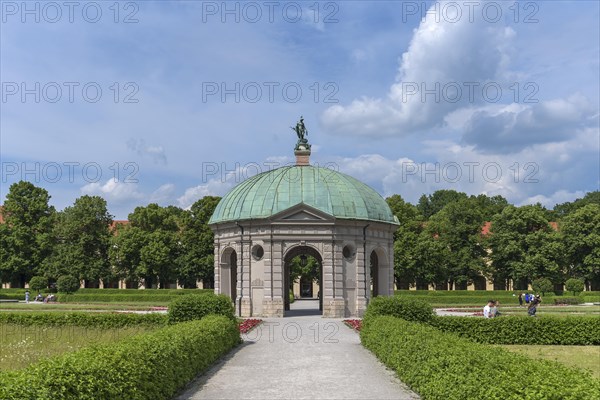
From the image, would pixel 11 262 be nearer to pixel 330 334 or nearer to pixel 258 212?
pixel 258 212

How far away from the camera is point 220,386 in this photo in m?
15.7

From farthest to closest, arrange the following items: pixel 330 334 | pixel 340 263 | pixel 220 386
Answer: pixel 340 263
pixel 330 334
pixel 220 386

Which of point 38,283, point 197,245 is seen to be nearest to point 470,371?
point 197,245

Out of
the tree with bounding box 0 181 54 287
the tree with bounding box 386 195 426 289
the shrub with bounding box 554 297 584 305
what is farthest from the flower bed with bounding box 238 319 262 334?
the tree with bounding box 0 181 54 287

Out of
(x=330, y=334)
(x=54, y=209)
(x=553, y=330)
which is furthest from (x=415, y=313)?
(x=54, y=209)

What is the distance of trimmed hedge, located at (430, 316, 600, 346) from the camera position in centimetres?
2697

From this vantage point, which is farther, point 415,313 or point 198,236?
point 198,236

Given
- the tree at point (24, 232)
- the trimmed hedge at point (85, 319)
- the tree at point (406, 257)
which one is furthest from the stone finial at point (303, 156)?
the tree at point (24, 232)

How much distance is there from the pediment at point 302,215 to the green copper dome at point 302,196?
50 centimetres

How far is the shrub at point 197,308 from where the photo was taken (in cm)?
2503

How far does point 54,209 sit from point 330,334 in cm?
6081

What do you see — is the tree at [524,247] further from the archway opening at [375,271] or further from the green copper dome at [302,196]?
the green copper dome at [302,196]

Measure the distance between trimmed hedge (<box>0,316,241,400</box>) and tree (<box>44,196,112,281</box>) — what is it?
56.1 meters

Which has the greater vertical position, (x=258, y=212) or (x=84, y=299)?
(x=258, y=212)
